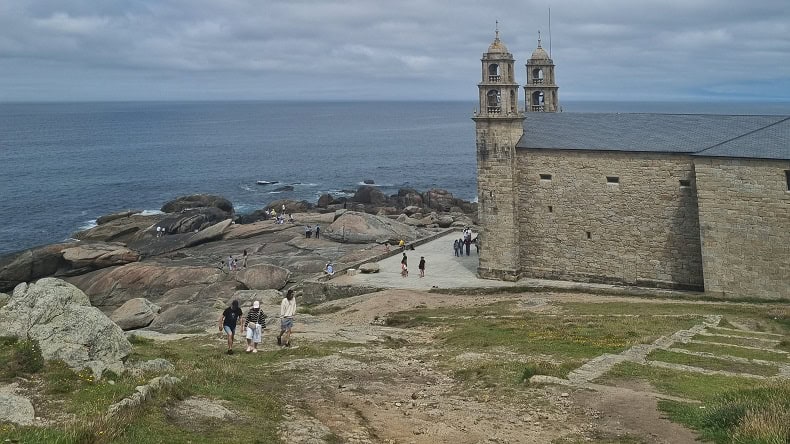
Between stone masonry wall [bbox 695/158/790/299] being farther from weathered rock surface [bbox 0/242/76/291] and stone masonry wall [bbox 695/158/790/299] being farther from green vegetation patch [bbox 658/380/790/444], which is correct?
weathered rock surface [bbox 0/242/76/291]

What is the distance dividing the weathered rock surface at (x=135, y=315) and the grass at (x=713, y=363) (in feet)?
85.7

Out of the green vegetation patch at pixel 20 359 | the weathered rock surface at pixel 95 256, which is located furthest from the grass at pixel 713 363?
the weathered rock surface at pixel 95 256

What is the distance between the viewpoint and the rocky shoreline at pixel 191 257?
140 feet

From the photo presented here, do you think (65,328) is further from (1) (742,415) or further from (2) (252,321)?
(1) (742,415)

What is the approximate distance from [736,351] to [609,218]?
49.4 feet

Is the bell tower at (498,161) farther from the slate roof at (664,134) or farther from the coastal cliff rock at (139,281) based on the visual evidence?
the coastal cliff rock at (139,281)

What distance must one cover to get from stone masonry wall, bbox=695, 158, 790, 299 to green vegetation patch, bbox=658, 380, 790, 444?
1729 centimetres

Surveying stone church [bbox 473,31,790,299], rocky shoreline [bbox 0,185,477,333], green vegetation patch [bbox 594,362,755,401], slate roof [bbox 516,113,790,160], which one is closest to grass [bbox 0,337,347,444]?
green vegetation patch [bbox 594,362,755,401]

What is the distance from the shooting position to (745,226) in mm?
31547

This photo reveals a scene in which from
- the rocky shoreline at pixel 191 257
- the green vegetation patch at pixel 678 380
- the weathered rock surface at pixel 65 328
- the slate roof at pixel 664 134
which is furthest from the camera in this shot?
the rocky shoreline at pixel 191 257

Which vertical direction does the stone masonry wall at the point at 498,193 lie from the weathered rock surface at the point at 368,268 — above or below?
above

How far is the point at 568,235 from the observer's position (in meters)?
36.9

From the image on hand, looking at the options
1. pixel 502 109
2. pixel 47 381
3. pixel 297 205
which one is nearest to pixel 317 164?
pixel 297 205

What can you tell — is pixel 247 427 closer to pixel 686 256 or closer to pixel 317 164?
pixel 686 256
